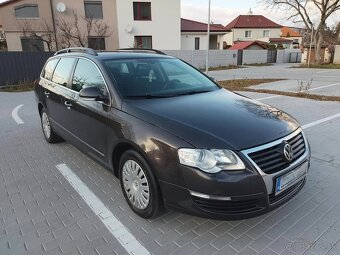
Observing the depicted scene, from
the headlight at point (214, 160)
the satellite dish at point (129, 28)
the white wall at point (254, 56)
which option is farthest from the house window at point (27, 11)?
the headlight at point (214, 160)

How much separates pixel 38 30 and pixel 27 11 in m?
1.91

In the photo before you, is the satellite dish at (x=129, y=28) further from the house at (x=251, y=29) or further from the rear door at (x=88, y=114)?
the house at (x=251, y=29)

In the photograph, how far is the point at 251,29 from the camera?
54656 millimetres

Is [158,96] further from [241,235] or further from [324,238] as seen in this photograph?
[324,238]

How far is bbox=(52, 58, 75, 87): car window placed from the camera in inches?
163

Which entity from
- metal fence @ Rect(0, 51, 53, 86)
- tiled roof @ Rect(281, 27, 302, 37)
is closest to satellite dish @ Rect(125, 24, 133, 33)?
metal fence @ Rect(0, 51, 53, 86)

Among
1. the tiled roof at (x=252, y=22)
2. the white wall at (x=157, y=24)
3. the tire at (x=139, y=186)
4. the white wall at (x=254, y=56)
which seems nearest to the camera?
the tire at (x=139, y=186)

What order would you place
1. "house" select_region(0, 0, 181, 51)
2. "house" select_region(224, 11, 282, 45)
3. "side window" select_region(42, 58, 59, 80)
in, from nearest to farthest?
1. "side window" select_region(42, 58, 59, 80)
2. "house" select_region(0, 0, 181, 51)
3. "house" select_region(224, 11, 282, 45)

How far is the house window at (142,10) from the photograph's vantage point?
25.2 meters

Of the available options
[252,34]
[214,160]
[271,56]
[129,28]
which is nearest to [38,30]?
[129,28]

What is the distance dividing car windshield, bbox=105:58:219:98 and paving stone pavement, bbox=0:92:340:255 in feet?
4.21

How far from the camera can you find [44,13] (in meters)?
22.9

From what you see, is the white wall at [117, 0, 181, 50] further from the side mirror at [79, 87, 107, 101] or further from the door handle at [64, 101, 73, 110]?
the side mirror at [79, 87, 107, 101]

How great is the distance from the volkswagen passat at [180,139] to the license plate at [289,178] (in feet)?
0.03
